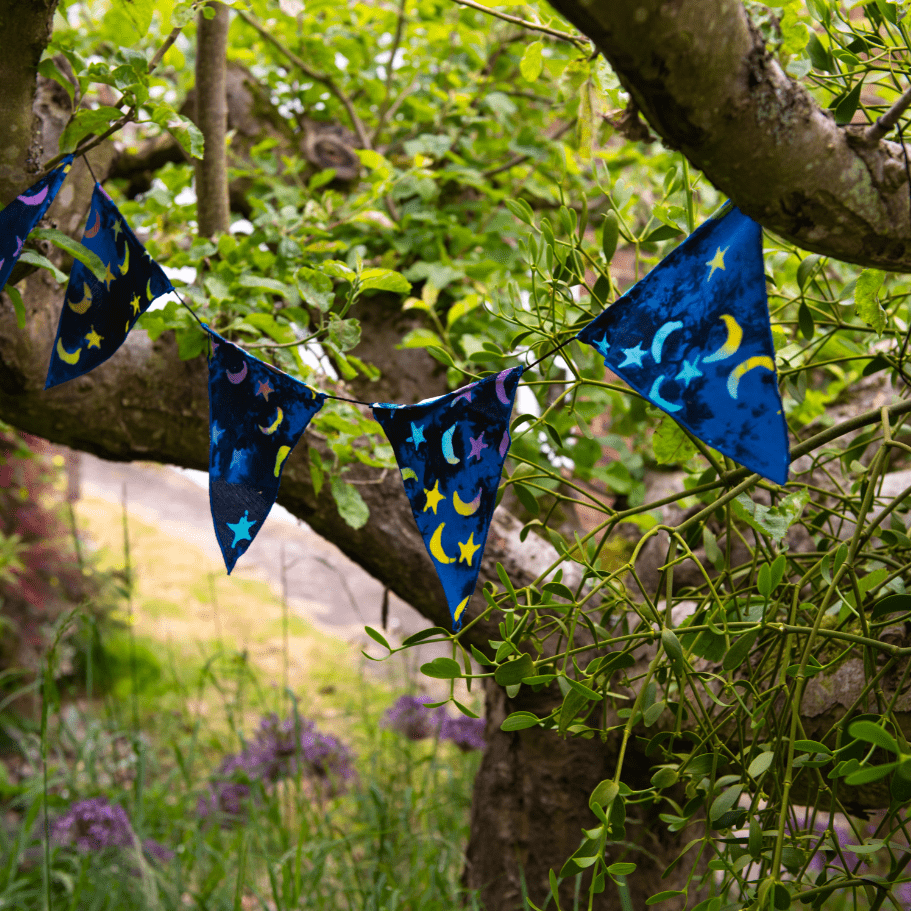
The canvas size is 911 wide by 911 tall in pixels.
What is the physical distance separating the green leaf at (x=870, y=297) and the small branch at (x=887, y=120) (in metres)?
0.15

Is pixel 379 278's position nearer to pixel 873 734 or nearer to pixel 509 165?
pixel 873 734

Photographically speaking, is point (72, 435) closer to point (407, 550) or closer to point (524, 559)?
point (407, 550)

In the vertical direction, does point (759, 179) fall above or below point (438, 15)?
below

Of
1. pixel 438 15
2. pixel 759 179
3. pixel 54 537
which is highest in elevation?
pixel 438 15

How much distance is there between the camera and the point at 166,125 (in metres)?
0.79

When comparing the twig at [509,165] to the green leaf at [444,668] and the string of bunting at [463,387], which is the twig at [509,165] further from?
the green leaf at [444,668]

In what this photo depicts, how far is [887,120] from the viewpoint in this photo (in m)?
0.51

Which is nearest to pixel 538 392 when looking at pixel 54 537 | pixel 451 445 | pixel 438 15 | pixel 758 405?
pixel 451 445

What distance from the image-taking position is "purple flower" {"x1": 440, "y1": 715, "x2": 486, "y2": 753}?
200cm

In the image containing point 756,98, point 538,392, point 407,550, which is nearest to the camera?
point 756,98

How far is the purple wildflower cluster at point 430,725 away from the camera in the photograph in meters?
2.01

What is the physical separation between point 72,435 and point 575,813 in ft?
3.42

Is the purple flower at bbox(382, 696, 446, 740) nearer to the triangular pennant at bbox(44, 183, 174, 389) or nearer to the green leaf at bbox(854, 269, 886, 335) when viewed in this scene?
the triangular pennant at bbox(44, 183, 174, 389)

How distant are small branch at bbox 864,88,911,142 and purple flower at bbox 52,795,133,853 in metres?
1.77
